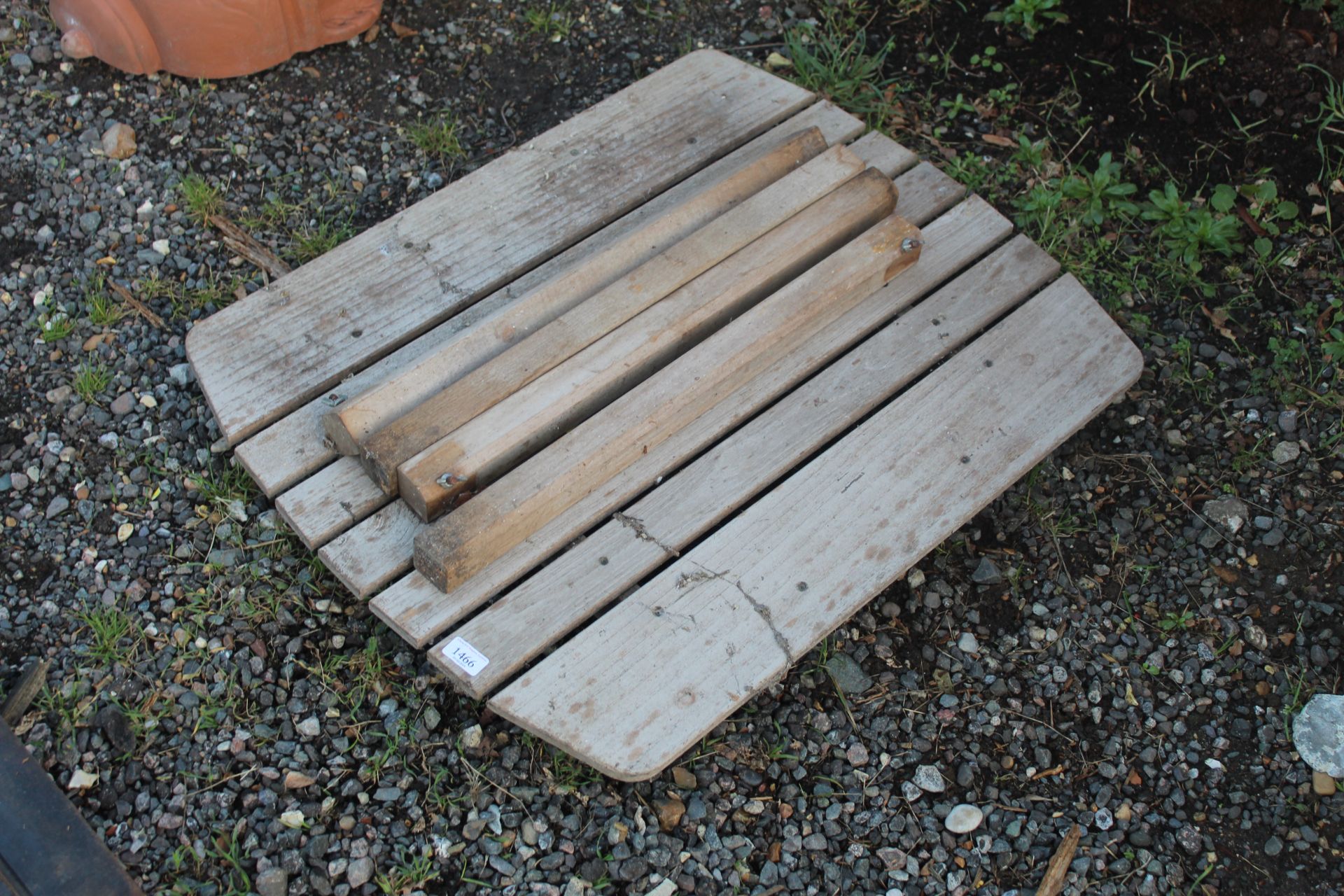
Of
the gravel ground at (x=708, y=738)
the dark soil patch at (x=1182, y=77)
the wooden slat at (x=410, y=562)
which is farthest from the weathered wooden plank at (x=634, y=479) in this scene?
the dark soil patch at (x=1182, y=77)

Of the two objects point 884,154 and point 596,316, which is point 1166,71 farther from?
point 596,316

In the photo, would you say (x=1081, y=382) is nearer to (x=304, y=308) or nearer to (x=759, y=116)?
(x=759, y=116)

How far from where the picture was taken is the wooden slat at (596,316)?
2.39 m

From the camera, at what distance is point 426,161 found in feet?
10.9

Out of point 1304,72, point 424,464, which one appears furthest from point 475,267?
point 1304,72

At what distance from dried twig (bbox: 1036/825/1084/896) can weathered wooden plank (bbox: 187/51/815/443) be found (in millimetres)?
1721

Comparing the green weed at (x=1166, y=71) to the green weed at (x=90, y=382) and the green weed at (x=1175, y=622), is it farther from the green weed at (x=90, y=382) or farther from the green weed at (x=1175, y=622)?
the green weed at (x=90, y=382)

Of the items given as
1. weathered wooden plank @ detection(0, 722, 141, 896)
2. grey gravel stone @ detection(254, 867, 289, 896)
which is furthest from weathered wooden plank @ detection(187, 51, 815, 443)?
grey gravel stone @ detection(254, 867, 289, 896)

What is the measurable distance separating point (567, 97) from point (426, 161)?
48 cm

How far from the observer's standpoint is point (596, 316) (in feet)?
8.36

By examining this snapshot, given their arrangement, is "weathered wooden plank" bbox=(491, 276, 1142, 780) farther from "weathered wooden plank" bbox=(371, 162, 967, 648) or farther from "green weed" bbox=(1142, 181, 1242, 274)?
"green weed" bbox=(1142, 181, 1242, 274)

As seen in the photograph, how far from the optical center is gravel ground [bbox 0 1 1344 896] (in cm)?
235

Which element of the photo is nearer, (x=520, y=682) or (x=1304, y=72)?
(x=520, y=682)

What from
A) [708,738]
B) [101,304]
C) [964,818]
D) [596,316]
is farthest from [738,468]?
[101,304]
